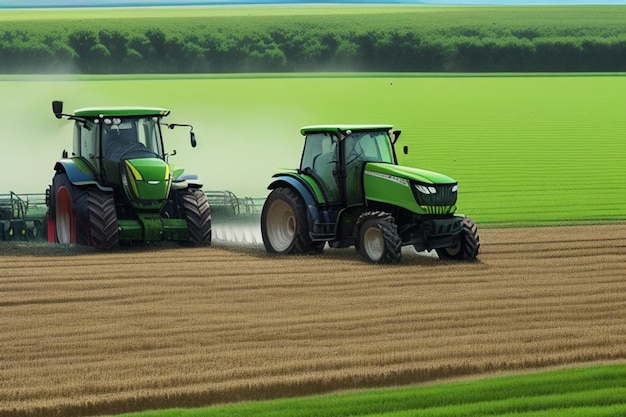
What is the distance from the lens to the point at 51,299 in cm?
1192

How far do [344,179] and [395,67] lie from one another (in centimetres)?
5986

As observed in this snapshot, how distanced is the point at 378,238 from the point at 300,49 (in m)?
62.8

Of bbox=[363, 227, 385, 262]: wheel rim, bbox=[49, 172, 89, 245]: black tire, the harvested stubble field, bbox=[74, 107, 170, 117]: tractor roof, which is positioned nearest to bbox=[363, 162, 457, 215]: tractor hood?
bbox=[363, 227, 385, 262]: wheel rim

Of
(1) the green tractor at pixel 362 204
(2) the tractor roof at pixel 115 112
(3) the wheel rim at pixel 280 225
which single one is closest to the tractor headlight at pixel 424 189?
(1) the green tractor at pixel 362 204

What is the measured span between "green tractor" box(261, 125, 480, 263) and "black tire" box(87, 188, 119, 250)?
2.06 m

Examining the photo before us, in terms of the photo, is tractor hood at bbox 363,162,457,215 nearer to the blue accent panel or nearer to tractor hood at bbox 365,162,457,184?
tractor hood at bbox 365,162,457,184

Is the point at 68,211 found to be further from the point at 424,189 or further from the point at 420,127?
the point at 420,127

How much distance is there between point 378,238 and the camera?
1461 cm

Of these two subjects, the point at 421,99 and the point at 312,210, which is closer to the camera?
the point at 312,210

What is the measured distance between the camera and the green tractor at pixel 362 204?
14.5 meters

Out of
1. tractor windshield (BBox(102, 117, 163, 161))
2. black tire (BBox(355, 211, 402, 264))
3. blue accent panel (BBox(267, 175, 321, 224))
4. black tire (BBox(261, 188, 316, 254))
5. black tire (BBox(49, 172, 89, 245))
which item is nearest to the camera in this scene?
black tire (BBox(355, 211, 402, 264))

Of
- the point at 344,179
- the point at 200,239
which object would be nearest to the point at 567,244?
the point at 344,179

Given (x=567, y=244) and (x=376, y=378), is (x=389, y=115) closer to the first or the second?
(x=567, y=244)

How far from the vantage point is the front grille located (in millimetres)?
14445
